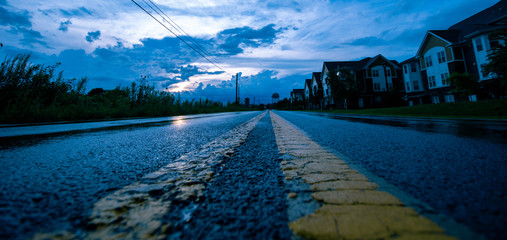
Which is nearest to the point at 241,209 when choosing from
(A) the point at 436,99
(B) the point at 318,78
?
(A) the point at 436,99

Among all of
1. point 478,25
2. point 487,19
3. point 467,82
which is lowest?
point 467,82

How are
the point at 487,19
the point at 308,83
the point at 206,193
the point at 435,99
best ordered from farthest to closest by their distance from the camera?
1. the point at 308,83
2. the point at 435,99
3. the point at 487,19
4. the point at 206,193

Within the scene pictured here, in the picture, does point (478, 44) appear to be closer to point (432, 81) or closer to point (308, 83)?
point (432, 81)

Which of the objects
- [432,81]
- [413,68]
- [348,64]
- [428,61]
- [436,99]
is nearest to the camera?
[432,81]

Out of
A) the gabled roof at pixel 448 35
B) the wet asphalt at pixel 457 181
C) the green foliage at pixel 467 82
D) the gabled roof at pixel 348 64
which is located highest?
the gabled roof at pixel 348 64

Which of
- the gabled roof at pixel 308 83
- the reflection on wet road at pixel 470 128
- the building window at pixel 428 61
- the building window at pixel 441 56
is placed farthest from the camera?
the gabled roof at pixel 308 83

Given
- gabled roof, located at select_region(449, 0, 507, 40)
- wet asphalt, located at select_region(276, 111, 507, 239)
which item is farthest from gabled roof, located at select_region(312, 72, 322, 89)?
wet asphalt, located at select_region(276, 111, 507, 239)

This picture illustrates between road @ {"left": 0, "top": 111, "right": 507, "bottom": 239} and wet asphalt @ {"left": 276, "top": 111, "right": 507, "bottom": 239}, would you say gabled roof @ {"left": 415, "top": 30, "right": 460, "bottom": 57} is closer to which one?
wet asphalt @ {"left": 276, "top": 111, "right": 507, "bottom": 239}

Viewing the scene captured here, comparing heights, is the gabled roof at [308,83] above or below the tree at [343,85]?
above

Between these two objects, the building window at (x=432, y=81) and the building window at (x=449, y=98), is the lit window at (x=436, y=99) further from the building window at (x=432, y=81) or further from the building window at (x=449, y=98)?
the building window at (x=432, y=81)

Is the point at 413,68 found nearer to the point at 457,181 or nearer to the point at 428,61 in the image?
the point at 428,61

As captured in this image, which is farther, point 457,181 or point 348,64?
point 348,64

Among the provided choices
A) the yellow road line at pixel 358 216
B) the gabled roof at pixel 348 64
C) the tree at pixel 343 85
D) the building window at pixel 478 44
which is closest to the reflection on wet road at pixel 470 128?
the yellow road line at pixel 358 216

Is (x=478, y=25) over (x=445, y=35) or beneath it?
beneath
